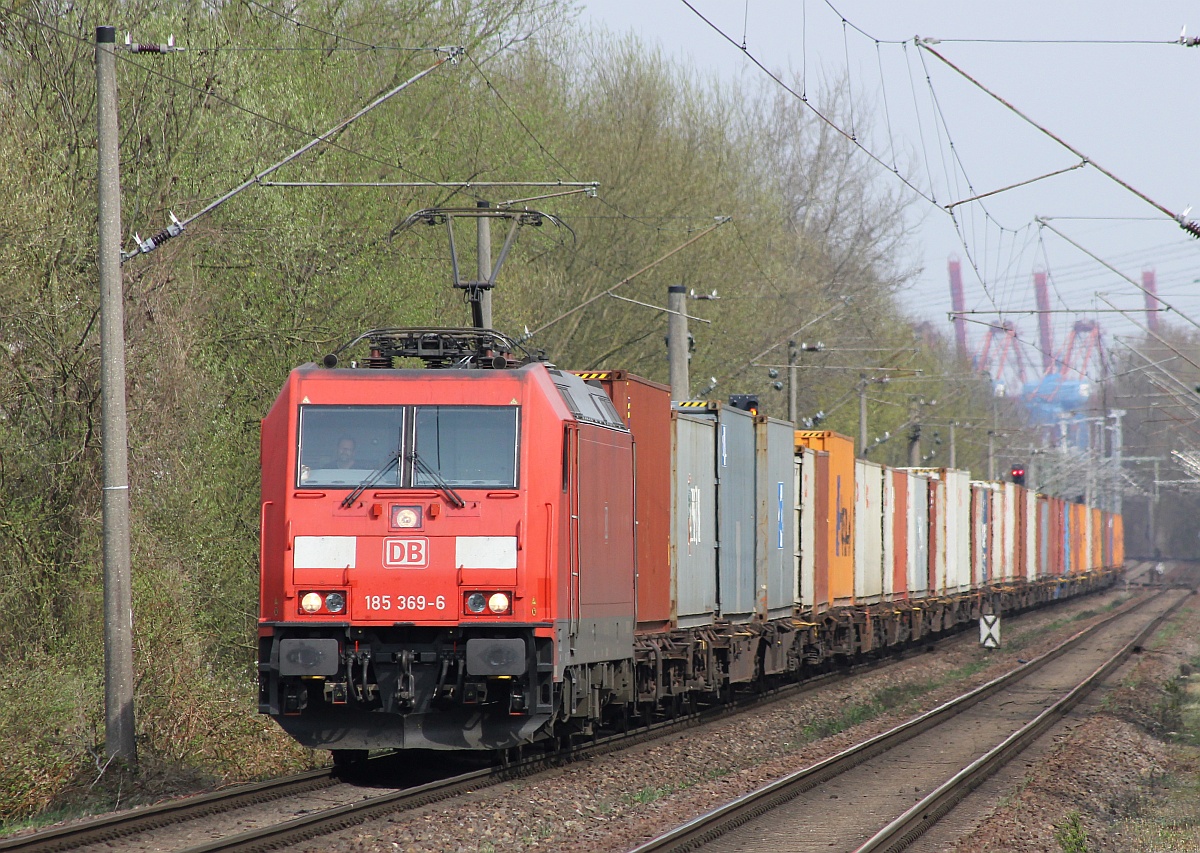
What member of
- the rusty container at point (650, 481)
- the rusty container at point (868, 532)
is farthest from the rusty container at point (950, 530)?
the rusty container at point (650, 481)

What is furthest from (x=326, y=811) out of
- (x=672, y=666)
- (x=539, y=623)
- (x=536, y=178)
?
(x=536, y=178)

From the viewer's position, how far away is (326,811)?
10680 millimetres

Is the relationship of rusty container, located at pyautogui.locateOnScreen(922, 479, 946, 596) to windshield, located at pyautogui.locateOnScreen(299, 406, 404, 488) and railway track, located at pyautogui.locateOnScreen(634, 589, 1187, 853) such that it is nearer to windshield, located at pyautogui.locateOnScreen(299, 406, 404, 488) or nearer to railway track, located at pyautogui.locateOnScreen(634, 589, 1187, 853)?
railway track, located at pyautogui.locateOnScreen(634, 589, 1187, 853)

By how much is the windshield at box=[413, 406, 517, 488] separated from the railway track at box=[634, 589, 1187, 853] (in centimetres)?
300

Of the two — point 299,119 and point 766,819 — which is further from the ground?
point 299,119

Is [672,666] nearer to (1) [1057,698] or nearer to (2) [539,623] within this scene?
(2) [539,623]

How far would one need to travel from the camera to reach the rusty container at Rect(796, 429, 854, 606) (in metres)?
24.3

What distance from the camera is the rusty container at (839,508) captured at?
2434 centimetres

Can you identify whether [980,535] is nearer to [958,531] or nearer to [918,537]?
[958,531]

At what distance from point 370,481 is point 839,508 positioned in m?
14.0

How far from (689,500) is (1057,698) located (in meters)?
9.23

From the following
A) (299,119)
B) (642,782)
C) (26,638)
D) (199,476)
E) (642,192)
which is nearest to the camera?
(642,782)

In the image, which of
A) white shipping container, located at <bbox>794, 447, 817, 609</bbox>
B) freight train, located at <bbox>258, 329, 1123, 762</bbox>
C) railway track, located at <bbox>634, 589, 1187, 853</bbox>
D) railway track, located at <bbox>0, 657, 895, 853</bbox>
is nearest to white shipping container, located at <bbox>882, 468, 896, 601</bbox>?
railway track, located at <bbox>634, 589, 1187, 853</bbox>

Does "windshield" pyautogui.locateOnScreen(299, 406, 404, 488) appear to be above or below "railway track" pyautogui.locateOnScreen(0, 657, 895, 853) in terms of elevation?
above
